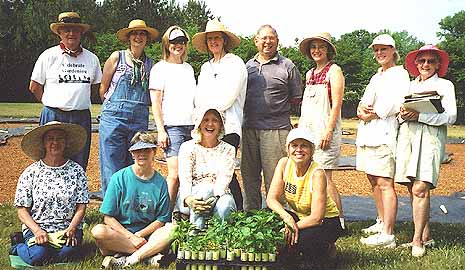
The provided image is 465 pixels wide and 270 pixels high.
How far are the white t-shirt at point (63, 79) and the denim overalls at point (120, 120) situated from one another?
0.27 m

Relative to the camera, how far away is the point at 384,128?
16.7ft

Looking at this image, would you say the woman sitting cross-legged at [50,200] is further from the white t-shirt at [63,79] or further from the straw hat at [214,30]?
the straw hat at [214,30]

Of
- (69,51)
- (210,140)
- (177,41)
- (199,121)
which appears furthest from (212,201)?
(69,51)

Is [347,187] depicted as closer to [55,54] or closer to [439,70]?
[439,70]

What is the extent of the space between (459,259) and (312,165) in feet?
4.48

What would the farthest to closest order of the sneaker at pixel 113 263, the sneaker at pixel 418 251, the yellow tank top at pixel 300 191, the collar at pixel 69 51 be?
the collar at pixel 69 51
the sneaker at pixel 418 251
the yellow tank top at pixel 300 191
the sneaker at pixel 113 263

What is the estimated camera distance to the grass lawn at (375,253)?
14.6 ft

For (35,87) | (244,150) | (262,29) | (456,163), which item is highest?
(262,29)

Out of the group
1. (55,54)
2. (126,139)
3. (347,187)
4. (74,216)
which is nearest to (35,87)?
(55,54)

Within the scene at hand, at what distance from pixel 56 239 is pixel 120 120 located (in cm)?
132

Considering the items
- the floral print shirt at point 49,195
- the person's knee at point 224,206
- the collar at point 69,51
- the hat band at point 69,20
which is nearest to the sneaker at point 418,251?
the person's knee at point 224,206

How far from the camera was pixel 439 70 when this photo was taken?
498cm

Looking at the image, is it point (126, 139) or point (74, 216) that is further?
point (126, 139)

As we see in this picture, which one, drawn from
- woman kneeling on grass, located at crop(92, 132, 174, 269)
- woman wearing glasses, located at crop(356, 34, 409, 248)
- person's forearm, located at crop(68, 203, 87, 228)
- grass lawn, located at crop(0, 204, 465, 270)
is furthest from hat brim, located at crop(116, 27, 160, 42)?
woman wearing glasses, located at crop(356, 34, 409, 248)
